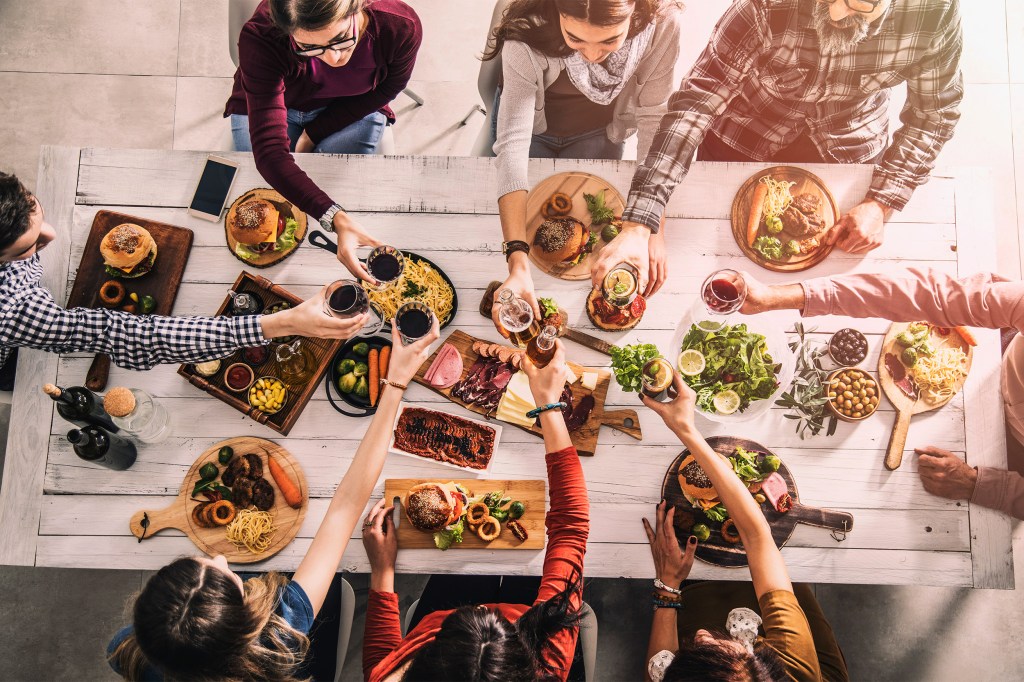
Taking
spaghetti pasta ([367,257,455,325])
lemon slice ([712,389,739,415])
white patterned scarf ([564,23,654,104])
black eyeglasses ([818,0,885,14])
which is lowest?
lemon slice ([712,389,739,415])

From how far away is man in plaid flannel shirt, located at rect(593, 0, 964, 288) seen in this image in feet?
7.13

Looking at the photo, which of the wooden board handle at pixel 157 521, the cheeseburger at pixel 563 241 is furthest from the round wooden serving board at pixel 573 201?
the wooden board handle at pixel 157 521

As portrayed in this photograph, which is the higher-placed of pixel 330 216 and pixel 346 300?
pixel 330 216

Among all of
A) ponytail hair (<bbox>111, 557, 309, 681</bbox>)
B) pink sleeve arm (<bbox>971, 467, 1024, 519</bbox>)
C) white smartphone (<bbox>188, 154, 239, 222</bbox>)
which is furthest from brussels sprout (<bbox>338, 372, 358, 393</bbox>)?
pink sleeve arm (<bbox>971, 467, 1024, 519</bbox>)

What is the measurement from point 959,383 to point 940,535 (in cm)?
56

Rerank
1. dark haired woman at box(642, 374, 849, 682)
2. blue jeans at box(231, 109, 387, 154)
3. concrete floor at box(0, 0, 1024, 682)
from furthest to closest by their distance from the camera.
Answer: concrete floor at box(0, 0, 1024, 682), blue jeans at box(231, 109, 387, 154), dark haired woman at box(642, 374, 849, 682)

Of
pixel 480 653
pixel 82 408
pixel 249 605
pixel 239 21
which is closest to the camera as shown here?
pixel 480 653

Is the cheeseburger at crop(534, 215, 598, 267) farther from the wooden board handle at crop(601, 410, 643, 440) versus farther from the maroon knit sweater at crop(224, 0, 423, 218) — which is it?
the maroon knit sweater at crop(224, 0, 423, 218)

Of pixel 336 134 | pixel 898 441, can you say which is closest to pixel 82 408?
pixel 336 134

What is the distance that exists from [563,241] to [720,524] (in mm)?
1186

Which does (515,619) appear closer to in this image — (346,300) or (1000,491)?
(346,300)

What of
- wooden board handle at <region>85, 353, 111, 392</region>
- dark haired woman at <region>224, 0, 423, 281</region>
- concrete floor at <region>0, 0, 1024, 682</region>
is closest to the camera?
dark haired woman at <region>224, 0, 423, 281</region>

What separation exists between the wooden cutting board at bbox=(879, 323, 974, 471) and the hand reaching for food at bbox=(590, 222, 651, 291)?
0.93m

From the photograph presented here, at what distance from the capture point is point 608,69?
2.35 metres
